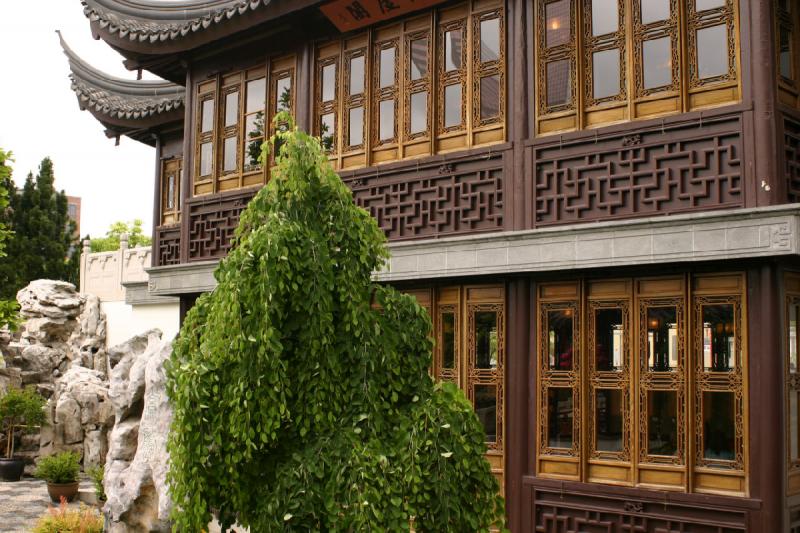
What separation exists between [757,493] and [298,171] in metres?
4.47

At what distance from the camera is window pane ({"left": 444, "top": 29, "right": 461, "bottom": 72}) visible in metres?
9.28

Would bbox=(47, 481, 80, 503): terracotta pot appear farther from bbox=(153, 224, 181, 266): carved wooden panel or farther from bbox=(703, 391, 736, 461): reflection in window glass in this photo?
bbox=(703, 391, 736, 461): reflection in window glass

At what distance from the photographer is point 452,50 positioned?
9344 mm

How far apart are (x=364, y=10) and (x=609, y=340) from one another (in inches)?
180

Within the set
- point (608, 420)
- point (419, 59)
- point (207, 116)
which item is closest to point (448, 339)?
point (608, 420)

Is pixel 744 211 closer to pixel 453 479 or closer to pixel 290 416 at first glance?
pixel 453 479

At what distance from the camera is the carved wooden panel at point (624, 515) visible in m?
7.16

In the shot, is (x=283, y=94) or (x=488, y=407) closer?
(x=488, y=407)

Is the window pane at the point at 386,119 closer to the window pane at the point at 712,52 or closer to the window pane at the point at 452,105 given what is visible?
the window pane at the point at 452,105

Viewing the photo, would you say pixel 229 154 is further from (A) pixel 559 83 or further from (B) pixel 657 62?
(B) pixel 657 62

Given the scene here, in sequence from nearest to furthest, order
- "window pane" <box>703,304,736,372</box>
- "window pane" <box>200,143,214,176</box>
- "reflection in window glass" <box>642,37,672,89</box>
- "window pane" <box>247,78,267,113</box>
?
1. "window pane" <box>703,304,736,372</box>
2. "reflection in window glass" <box>642,37,672,89</box>
3. "window pane" <box>247,78,267,113</box>
4. "window pane" <box>200,143,214,176</box>

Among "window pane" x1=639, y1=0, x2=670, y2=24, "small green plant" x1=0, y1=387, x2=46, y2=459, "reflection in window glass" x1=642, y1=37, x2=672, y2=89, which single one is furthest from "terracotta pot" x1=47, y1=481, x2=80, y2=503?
"window pane" x1=639, y1=0, x2=670, y2=24

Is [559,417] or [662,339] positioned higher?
[662,339]

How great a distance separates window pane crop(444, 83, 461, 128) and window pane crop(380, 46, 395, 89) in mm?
775
